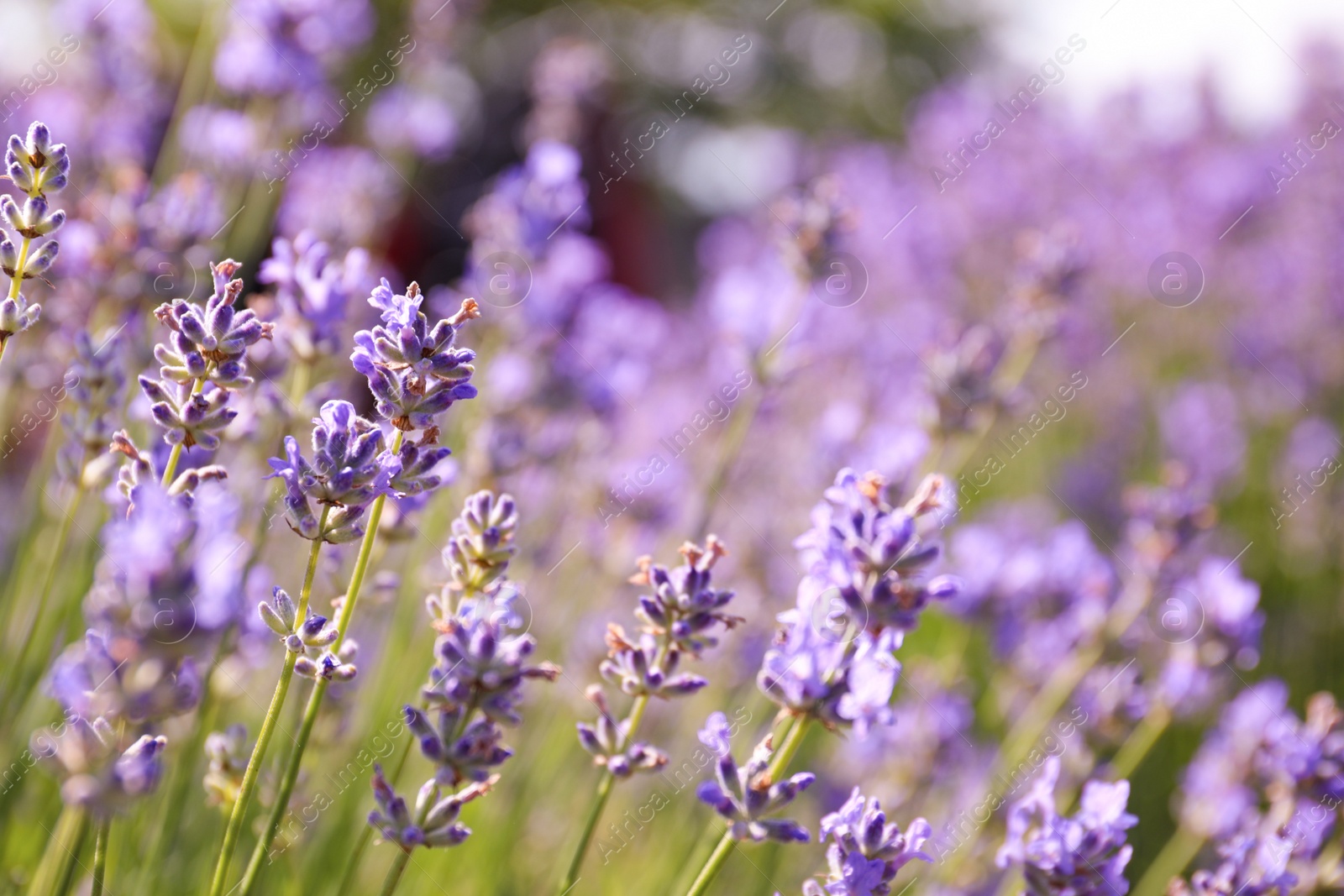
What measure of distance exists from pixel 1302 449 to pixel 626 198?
21.0ft

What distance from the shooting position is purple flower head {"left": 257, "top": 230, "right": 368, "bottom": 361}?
1.39 meters

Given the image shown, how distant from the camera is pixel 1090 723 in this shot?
1979mm

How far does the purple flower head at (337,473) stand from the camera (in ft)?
3.05

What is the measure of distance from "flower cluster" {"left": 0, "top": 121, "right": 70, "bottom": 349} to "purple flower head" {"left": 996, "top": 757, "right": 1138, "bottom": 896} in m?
1.23

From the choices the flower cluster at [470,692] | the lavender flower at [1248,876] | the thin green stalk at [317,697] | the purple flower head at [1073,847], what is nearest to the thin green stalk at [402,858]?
the flower cluster at [470,692]

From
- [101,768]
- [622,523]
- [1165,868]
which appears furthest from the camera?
[622,523]

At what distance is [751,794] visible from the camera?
1105 mm

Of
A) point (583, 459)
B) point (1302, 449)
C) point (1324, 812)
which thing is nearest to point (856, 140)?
point (1302, 449)

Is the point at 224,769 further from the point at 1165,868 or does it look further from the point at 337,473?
the point at 1165,868

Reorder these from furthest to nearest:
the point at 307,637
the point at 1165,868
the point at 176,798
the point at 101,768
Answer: the point at 1165,868
the point at 176,798
the point at 307,637
the point at 101,768

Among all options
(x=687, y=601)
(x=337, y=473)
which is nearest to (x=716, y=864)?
(x=687, y=601)

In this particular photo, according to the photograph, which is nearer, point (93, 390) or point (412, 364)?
point (412, 364)

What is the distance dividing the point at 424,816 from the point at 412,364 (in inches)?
18.3

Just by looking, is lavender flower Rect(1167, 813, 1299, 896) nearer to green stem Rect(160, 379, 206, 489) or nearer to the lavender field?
→ the lavender field
